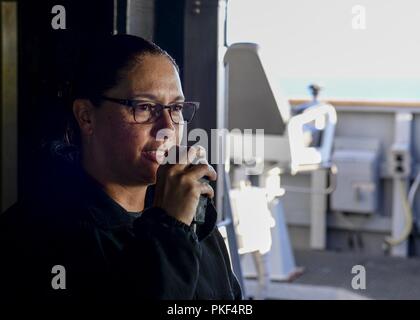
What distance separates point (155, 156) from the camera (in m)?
0.83

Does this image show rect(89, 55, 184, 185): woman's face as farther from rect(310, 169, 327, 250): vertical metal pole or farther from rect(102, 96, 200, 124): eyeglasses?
rect(310, 169, 327, 250): vertical metal pole

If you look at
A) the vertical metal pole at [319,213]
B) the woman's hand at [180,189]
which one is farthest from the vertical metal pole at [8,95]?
the vertical metal pole at [319,213]

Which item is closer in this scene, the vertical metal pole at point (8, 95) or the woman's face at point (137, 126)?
the woman's face at point (137, 126)

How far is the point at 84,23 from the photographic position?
1.13 metres

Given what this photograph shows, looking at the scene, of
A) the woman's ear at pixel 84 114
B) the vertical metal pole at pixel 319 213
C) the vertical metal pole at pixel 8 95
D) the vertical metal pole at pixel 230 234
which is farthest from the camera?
the vertical metal pole at pixel 319 213

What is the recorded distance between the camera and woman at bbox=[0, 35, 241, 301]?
0.76 metres

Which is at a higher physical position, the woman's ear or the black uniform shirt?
the woman's ear

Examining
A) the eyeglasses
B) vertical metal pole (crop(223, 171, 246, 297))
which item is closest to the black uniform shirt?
the eyeglasses

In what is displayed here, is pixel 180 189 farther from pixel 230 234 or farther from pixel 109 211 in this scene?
pixel 230 234

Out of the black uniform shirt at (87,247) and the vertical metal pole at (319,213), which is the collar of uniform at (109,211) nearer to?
the black uniform shirt at (87,247)

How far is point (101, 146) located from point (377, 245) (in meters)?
2.87

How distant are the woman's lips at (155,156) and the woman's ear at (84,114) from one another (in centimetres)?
9

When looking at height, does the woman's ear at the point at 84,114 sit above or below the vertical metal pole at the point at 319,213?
above

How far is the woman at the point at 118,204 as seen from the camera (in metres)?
0.76
